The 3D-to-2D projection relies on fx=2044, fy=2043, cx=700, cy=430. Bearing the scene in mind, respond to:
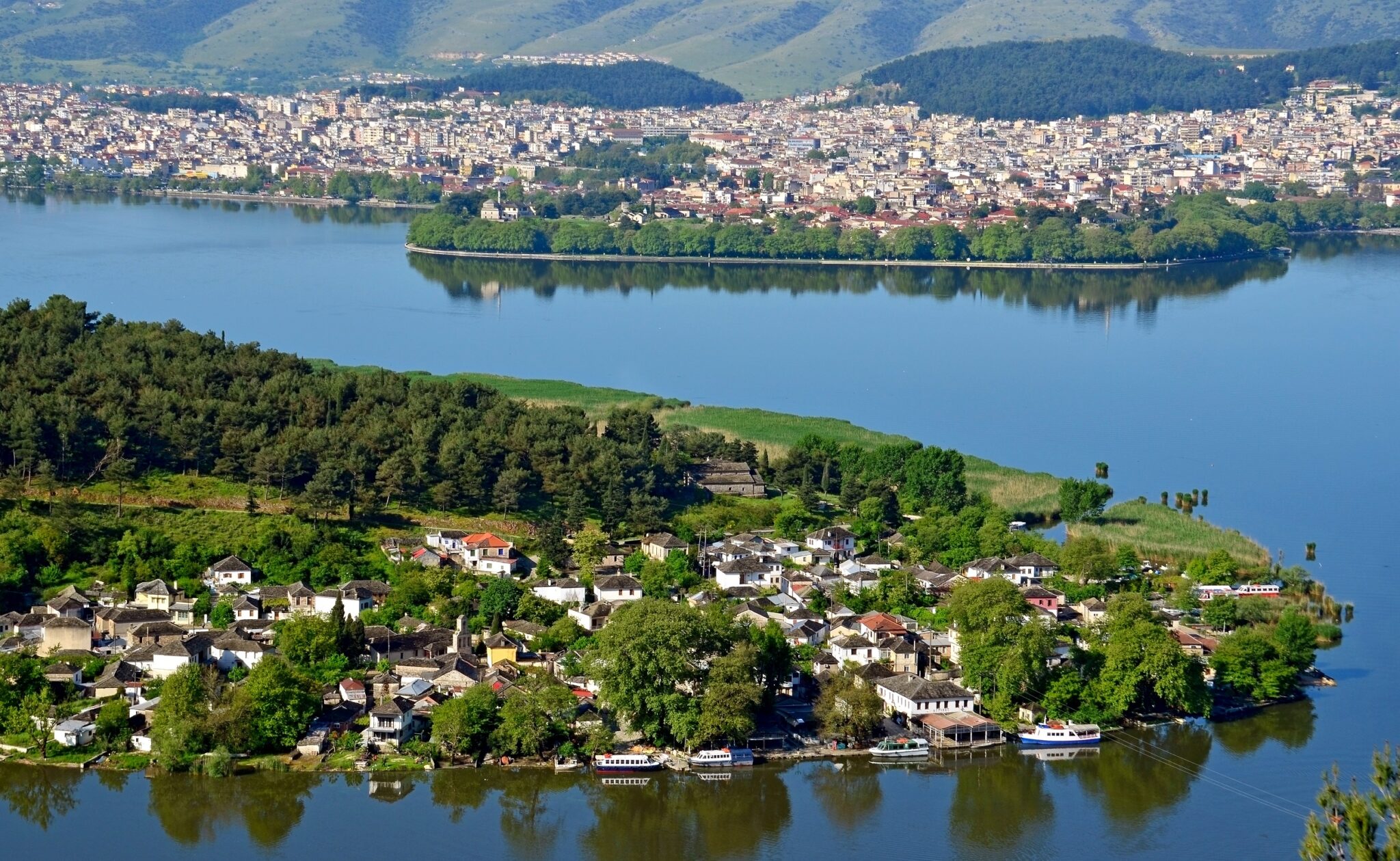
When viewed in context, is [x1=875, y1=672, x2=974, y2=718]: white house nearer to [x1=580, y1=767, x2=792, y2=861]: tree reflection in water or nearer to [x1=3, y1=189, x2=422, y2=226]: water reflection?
[x1=580, y1=767, x2=792, y2=861]: tree reflection in water

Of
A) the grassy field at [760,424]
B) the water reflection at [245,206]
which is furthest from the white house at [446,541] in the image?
the water reflection at [245,206]

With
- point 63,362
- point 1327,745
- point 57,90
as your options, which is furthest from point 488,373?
point 57,90

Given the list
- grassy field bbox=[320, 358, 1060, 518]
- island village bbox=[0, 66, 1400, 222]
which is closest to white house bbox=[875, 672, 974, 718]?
grassy field bbox=[320, 358, 1060, 518]

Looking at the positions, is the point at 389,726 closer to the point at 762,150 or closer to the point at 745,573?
the point at 745,573

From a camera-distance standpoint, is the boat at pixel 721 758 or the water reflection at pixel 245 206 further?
the water reflection at pixel 245 206

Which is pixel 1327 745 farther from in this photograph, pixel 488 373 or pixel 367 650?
pixel 488 373

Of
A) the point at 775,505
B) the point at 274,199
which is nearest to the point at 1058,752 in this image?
the point at 775,505

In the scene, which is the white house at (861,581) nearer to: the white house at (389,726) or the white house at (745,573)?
the white house at (745,573)
